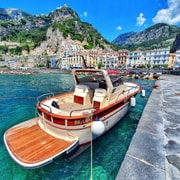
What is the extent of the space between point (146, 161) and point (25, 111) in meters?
8.57

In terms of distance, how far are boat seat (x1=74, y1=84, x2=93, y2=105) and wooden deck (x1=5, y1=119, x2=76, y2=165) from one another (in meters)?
2.25

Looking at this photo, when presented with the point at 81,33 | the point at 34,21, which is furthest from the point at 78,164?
the point at 34,21

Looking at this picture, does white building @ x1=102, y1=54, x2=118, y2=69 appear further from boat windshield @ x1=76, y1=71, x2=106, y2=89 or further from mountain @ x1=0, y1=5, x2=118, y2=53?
boat windshield @ x1=76, y1=71, x2=106, y2=89

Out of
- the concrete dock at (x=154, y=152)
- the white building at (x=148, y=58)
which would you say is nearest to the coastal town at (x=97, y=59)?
the white building at (x=148, y=58)

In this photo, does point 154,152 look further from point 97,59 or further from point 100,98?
point 97,59

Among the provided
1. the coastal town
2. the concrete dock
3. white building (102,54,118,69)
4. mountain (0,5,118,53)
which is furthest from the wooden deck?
mountain (0,5,118,53)

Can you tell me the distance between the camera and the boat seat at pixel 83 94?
21.4 feet

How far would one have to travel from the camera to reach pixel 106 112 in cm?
559

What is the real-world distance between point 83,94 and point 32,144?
3053 millimetres

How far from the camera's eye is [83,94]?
6.54 meters

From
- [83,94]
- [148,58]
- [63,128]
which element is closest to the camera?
[63,128]

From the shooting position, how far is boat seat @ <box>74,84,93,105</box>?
6516 mm

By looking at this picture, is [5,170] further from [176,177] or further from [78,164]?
[176,177]

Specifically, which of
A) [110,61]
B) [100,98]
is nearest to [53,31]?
[110,61]
